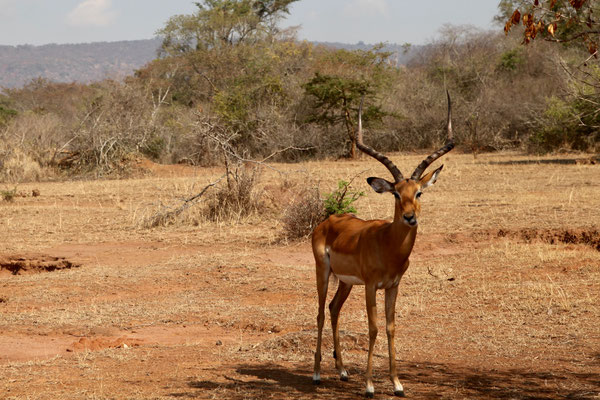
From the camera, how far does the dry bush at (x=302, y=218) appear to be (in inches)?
500

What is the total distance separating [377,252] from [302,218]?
23.4 ft

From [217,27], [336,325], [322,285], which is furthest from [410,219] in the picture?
[217,27]

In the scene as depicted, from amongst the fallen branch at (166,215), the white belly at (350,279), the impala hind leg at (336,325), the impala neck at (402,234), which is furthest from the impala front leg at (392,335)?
the fallen branch at (166,215)

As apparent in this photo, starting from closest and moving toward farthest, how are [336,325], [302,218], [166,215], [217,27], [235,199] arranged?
[336,325] → [302,218] → [166,215] → [235,199] → [217,27]

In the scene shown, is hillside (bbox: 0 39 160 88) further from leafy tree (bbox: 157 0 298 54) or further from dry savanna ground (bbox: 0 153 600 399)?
dry savanna ground (bbox: 0 153 600 399)

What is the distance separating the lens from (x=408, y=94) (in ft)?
117

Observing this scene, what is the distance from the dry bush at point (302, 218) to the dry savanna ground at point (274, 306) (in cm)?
26

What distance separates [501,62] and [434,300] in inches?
1323

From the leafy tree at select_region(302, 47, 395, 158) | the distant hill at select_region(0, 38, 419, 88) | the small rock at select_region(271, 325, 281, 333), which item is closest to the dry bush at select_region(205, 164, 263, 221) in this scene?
the small rock at select_region(271, 325, 281, 333)

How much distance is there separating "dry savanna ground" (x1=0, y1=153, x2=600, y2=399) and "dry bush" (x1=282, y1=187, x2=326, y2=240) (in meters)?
0.26

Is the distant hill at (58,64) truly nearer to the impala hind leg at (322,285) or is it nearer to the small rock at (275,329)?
the small rock at (275,329)

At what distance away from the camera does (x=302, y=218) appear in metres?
12.7

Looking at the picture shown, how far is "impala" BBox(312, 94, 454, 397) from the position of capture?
539 cm

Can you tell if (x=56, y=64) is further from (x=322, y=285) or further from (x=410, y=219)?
(x=410, y=219)
